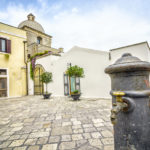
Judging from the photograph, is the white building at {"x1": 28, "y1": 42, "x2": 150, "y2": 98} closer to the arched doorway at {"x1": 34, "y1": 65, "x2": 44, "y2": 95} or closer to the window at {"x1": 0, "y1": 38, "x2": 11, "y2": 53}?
the arched doorway at {"x1": 34, "y1": 65, "x2": 44, "y2": 95}

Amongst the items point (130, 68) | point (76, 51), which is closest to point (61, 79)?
point (76, 51)

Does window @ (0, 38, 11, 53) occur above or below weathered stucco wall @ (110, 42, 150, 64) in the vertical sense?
above

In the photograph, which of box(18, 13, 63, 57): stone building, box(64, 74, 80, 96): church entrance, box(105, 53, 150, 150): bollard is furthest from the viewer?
box(18, 13, 63, 57): stone building

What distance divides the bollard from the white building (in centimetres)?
520

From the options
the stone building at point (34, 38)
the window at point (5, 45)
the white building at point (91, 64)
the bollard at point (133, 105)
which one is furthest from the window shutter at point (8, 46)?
the bollard at point (133, 105)

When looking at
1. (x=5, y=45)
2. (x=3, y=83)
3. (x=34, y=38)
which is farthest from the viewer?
(x=34, y=38)

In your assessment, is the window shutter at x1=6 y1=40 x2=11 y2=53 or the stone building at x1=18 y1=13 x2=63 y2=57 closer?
the window shutter at x1=6 y1=40 x2=11 y2=53

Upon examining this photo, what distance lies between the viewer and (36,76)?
1049 centimetres

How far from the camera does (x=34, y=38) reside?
14.3 meters

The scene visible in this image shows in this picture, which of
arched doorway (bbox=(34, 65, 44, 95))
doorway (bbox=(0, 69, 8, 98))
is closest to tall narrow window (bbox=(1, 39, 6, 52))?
doorway (bbox=(0, 69, 8, 98))

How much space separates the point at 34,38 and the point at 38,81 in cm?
761

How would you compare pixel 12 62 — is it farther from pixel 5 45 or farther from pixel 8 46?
pixel 5 45

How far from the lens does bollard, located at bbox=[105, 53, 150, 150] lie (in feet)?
2.40

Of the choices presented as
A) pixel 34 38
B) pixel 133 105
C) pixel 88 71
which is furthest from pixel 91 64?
pixel 34 38
